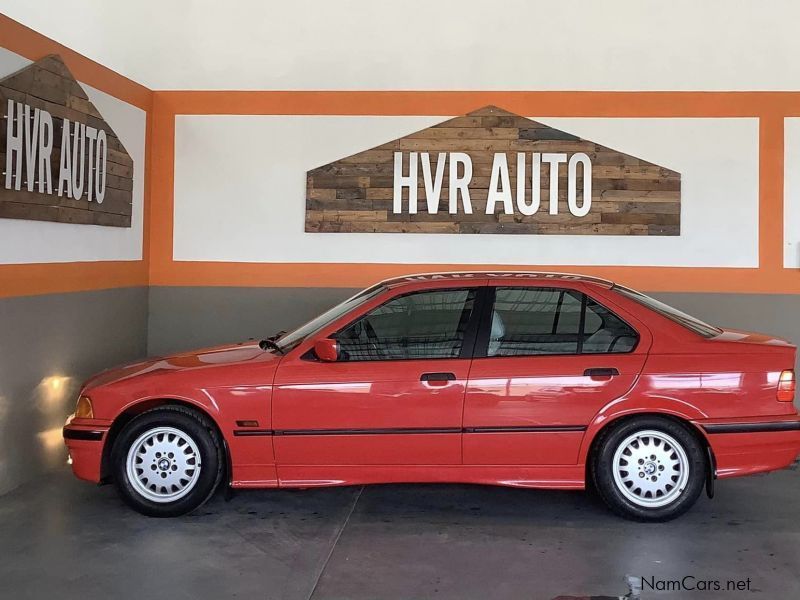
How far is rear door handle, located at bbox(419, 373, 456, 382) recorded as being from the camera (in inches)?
197

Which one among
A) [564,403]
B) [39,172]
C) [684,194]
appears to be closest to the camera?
[564,403]

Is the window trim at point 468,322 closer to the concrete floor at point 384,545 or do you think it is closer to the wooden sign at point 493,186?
the concrete floor at point 384,545

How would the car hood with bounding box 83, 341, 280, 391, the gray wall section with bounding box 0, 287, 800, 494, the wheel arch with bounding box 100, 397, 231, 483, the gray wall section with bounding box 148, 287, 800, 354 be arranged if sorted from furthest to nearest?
1. the gray wall section with bounding box 148, 287, 800, 354
2. the gray wall section with bounding box 0, 287, 800, 494
3. the car hood with bounding box 83, 341, 280, 391
4. the wheel arch with bounding box 100, 397, 231, 483

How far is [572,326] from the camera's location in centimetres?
514

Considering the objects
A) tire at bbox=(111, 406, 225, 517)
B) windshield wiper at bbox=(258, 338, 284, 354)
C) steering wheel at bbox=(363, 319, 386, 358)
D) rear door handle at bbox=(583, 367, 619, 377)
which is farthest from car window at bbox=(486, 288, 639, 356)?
tire at bbox=(111, 406, 225, 517)

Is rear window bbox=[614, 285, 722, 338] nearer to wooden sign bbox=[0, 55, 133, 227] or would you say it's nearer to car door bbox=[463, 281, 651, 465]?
car door bbox=[463, 281, 651, 465]

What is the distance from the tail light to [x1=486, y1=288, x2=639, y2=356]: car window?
0.85 m

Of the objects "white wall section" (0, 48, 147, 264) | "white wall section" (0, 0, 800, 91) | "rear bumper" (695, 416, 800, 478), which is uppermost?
"white wall section" (0, 0, 800, 91)

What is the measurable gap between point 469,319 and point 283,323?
9.90ft

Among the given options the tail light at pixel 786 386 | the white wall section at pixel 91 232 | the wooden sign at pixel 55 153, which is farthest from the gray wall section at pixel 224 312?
the tail light at pixel 786 386

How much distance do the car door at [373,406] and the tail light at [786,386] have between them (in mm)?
1805

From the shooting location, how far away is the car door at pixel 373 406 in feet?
16.3

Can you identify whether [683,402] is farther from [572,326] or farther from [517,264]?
[517,264]

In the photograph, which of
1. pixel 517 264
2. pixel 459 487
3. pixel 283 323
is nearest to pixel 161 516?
pixel 459 487
